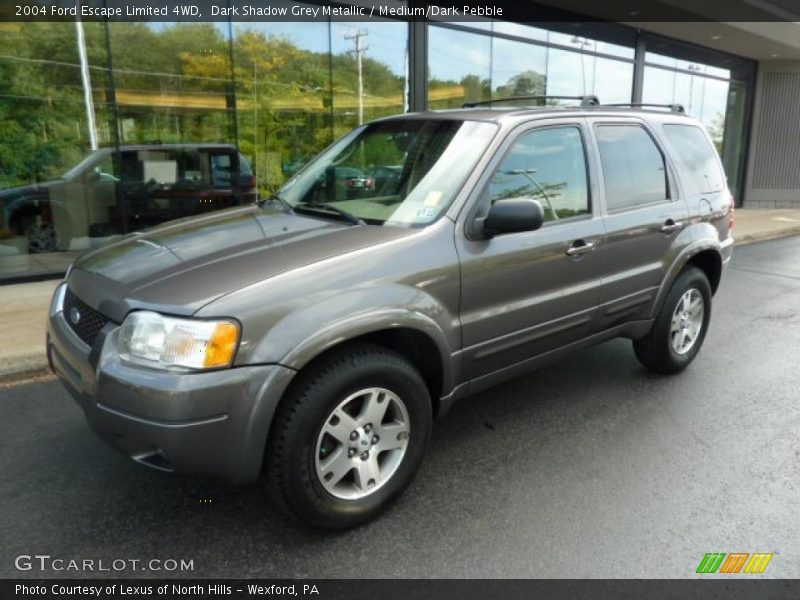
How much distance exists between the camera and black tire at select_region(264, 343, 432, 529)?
2535 millimetres

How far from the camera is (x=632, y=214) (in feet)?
13.1

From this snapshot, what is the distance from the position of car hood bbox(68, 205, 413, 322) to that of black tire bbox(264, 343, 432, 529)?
0.47 metres

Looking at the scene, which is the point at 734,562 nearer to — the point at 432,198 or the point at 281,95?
the point at 432,198

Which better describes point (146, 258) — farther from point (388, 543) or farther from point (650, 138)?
point (650, 138)

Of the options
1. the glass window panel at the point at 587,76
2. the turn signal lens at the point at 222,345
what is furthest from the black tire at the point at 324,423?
the glass window panel at the point at 587,76

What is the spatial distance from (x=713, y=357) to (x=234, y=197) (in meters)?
7.43

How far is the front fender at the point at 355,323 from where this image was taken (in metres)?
2.45

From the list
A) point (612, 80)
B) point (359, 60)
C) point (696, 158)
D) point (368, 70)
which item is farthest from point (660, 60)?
point (696, 158)

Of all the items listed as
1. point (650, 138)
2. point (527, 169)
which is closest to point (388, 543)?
point (527, 169)

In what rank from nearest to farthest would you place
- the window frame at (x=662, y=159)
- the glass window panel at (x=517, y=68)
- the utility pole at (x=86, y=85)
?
1. the window frame at (x=662, y=159)
2. the utility pole at (x=86, y=85)
3. the glass window panel at (x=517, y=68)

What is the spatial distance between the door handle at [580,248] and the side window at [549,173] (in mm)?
178

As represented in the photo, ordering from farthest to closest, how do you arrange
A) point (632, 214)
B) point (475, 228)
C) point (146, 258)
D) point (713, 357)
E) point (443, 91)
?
1. point (443, 91)
2. point (713, 357)
3. point (632, 214)
4. point (475, 228)
5. point (146, 258)

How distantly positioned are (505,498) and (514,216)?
138 cm
